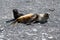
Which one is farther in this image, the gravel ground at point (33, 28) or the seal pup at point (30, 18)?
the seal pup at point (30, 18)

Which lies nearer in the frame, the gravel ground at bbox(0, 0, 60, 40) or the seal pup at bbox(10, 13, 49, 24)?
the gravel ground at bbox(0, 0, 60, 40)

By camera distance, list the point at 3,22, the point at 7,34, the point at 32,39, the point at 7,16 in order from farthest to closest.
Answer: the point at 7,16 < the point at 3,22 < the point at 7,34 < the point at 32,39

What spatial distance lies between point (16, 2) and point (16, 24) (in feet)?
7.65

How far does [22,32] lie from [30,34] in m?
0.18

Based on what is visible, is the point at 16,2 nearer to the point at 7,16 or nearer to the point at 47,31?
the point at 7,16

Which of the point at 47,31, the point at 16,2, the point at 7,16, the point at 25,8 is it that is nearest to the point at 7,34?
the point at 47,31

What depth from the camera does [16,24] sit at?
4.45 metres

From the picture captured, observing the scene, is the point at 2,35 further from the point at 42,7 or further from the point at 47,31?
the point at 42,7

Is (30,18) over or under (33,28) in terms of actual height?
over

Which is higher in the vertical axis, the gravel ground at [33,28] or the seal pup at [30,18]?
the seal pup at [30,18]

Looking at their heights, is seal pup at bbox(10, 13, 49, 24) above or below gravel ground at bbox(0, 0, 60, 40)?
above

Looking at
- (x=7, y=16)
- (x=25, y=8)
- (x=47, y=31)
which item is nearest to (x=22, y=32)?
(x=47, y=31)

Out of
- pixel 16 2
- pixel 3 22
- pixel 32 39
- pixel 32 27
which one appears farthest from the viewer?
pixel 16 2

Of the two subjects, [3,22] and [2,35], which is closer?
[2,35]
